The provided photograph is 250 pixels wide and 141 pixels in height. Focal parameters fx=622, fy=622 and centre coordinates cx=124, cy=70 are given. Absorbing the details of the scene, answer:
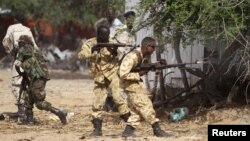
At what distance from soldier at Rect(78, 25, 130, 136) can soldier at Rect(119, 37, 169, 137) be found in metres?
0.59

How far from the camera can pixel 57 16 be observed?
22.9m

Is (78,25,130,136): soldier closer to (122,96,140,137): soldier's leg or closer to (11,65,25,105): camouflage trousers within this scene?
(122,96,140,137): soldier's leg

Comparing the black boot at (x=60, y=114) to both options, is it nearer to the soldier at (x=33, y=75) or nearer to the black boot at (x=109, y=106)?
the soldier at (x=33, y=75)

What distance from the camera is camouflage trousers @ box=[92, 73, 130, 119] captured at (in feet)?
29.4

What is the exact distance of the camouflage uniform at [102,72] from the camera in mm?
9070

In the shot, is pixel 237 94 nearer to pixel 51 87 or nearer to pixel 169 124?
pixel 169 124

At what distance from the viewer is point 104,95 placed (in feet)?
29.7

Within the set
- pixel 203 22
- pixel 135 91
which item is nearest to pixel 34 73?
pixel 135 91

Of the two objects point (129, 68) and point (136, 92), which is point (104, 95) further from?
point (129, 68)

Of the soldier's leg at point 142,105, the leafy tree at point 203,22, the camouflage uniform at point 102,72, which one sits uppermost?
the leafy tree at point 203,22

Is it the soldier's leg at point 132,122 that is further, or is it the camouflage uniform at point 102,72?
the camouflage uniform at point 102,72

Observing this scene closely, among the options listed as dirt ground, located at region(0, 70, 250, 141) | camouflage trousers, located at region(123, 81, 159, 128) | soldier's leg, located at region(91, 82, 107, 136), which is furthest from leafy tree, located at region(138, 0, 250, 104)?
soldier's leg, located at region(91, 82, 107, 136)

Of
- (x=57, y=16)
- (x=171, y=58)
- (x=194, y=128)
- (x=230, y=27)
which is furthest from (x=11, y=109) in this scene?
(x=57, y=16)

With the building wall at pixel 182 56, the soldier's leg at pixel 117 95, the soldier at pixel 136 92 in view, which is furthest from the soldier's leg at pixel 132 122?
the building wall at pixel 182 56
